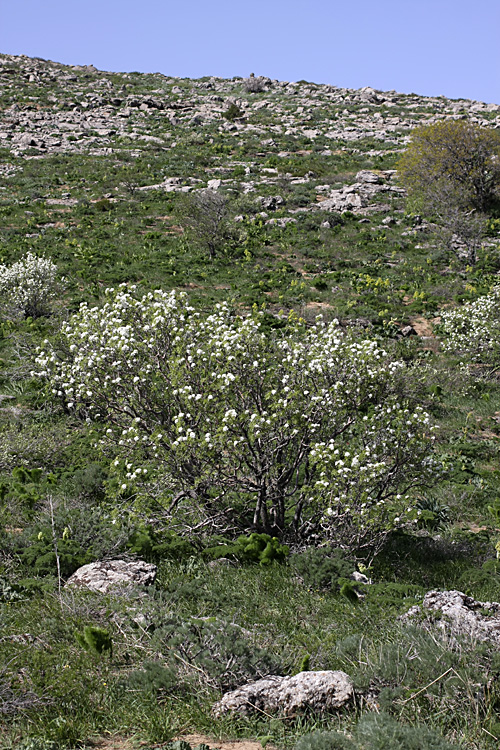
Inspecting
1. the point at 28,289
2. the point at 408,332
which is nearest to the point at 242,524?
the point at 408,332

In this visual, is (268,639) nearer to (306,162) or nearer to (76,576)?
(76,576)

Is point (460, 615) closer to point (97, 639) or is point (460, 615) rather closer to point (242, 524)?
point (97, 639)

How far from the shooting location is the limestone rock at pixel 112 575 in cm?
446

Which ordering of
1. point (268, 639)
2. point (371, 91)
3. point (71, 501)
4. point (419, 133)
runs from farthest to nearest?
point (371, 91), point (419, 133), point (71, 501), point (268, 639)

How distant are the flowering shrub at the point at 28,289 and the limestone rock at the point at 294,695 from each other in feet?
40.0

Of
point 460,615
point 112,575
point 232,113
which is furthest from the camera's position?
point 232,113

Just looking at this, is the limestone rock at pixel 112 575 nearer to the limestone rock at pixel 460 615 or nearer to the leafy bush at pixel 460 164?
the limestone rock at pixel 460 615

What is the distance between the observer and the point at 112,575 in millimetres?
4641

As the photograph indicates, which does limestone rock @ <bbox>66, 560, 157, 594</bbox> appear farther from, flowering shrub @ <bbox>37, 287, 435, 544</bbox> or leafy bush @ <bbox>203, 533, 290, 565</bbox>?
flowering shrub @ <bbox>37, 287, 435, 544</bbox>

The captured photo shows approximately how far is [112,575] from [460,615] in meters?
2.91

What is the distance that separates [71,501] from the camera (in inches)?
253

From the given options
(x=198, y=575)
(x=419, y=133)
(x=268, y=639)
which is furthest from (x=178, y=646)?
(x=419, y=133)

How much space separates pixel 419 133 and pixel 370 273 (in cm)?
1111

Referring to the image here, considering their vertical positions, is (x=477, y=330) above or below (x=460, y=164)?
below
